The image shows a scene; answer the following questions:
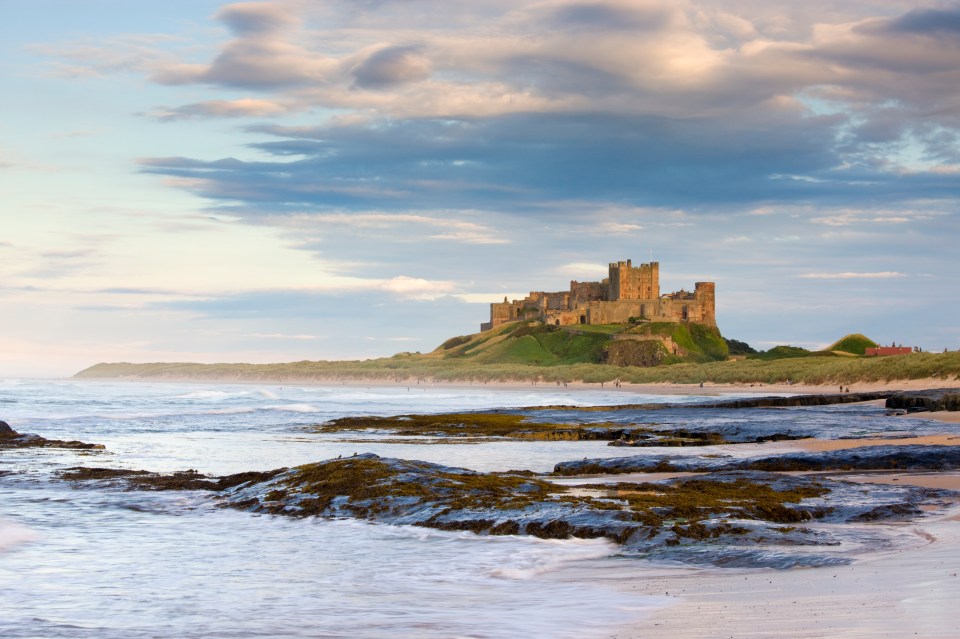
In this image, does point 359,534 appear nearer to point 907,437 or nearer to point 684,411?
point 907,437

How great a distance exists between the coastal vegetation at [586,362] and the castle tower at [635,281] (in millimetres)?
15411

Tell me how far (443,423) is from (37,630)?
2891 cm

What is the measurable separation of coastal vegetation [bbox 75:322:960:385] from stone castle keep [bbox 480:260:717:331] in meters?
6.86

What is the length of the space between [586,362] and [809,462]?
12163 centimetres

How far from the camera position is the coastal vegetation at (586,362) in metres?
93.9

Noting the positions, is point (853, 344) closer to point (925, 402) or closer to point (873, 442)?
point (925, 402)

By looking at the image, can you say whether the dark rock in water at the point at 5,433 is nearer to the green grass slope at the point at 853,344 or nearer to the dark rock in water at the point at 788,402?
the dark rock in water at the point at 788,402

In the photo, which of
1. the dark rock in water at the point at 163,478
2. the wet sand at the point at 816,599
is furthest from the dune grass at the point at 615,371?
the wet sand at the point at 816,599

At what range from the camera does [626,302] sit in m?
173

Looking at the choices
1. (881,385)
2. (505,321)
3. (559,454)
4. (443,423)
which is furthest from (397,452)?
(505,321)

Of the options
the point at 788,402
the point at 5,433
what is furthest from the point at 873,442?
the point at 788,402

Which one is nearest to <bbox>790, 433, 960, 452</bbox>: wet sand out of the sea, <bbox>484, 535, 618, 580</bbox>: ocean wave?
<bbox>484, 535, 618, 580</bbox>: ocean wave

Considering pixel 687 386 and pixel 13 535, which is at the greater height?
pixel 687 386

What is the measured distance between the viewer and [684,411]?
43031mm
